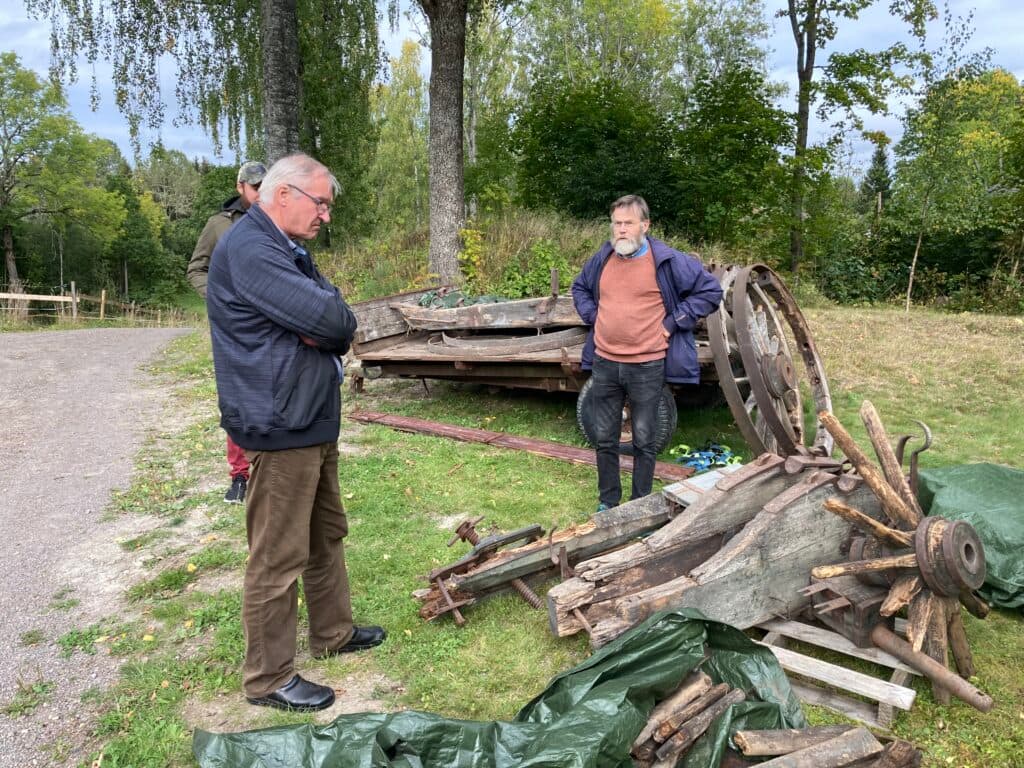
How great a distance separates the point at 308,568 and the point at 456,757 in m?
1.27

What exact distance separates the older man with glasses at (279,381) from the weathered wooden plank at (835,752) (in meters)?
1.78

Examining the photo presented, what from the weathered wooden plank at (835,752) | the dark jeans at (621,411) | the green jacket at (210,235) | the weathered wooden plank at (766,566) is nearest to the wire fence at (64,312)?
the green jacket at (210,235)

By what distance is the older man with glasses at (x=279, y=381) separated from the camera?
2.51 metres

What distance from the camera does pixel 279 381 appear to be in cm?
255

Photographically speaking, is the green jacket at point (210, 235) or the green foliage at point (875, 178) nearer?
the green jacket at point (210, 235)

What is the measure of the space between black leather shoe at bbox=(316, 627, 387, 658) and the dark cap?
262 centimetres

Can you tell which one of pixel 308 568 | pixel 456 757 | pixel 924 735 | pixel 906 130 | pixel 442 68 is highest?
pixel 906 130

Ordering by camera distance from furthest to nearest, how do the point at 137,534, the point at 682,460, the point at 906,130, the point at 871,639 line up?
the point at 906,130, the point at 682,460, the point at 137,534, the point at 871,639

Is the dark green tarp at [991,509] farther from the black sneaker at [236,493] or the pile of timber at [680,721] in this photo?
the black sneaker at [236,493]

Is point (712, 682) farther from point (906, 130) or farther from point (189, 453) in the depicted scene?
point (906, 130)

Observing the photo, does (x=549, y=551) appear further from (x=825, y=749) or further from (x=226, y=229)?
(x=226, y=229)

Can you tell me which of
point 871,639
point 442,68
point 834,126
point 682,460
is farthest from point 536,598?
point 834,126

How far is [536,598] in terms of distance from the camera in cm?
341

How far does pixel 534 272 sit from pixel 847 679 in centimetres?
683
